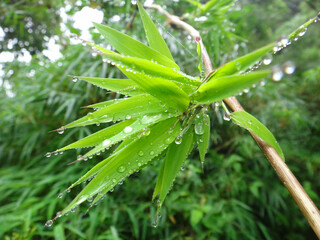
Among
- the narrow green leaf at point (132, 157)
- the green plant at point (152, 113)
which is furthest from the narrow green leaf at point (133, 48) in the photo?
the narrow green leaf at point (132, 157)

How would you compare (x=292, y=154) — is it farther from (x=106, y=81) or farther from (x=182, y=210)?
(x=106, y=81)

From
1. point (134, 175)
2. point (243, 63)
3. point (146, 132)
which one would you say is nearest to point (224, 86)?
point (243, 63)

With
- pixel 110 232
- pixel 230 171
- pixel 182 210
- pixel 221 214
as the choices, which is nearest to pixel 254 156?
pixel 230 171

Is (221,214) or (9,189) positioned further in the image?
(221,214)

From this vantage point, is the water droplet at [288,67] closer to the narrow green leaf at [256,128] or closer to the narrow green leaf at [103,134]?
the narrow green leaf at [256,128]

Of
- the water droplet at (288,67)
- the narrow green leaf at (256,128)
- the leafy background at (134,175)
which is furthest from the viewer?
the leafy background at (134,175)

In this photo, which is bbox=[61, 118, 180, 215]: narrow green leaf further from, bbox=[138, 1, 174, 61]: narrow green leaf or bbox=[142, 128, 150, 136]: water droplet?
bbox=[138, 1, 174, 61]: narrow green leaf
